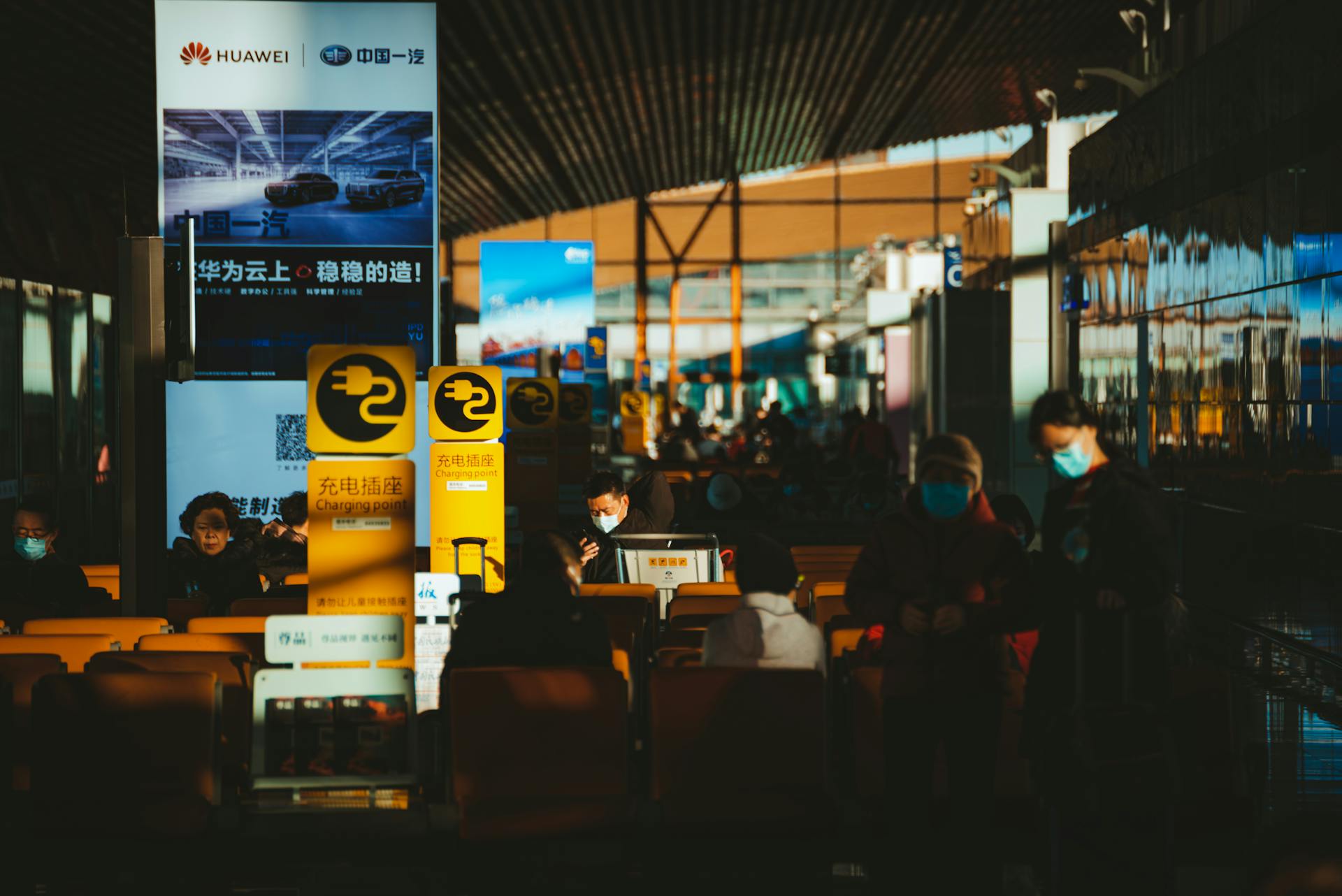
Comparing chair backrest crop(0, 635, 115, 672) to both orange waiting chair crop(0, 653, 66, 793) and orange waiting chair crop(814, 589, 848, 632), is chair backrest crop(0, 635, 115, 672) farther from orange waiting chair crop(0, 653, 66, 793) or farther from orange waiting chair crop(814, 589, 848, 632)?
orange waiting chair crop(814, 589, 848, 632)

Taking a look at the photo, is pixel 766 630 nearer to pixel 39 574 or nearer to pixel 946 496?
pixel 946 496

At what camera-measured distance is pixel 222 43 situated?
11.7m

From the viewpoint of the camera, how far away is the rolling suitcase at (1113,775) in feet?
14.5

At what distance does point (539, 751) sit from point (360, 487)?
1.77m

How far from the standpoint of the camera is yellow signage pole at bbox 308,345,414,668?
6480mm

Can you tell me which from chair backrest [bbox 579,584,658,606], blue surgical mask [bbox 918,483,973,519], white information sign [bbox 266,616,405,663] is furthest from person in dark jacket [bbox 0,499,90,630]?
blue surgical mask [bbox 918,483,973,519]

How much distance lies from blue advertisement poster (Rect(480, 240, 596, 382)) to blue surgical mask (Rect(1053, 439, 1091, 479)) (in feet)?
55.7

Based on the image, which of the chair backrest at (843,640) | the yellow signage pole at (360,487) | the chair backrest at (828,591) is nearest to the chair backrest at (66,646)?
the yellow signage pole at (360,487)

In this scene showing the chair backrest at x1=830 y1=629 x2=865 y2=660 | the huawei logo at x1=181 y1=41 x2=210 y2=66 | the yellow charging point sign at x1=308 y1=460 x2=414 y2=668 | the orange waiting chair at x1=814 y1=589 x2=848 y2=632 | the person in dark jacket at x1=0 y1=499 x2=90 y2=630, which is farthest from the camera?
the huawei logo at x1=181 y1=41 x2=210 y2=66

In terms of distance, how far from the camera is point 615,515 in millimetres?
9797

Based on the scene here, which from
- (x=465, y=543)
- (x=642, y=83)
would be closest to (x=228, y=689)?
(x=465, y=543)

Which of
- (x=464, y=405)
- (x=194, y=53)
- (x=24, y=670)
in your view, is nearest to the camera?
(x=24, y=670)

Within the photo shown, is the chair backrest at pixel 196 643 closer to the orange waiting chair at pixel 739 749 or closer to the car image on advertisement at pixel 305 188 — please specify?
the orange waiting chair at pixel 739 749

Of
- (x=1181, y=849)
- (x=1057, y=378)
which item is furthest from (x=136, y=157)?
(x=1181, y=849)
